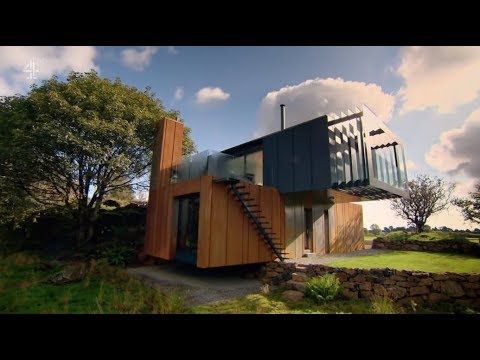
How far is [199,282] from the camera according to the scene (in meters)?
13.6

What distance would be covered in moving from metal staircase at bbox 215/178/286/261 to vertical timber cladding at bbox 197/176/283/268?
225 millimetres

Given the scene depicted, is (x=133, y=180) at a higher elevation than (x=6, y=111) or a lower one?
lower

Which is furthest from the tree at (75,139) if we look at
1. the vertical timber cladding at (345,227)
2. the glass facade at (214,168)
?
the vertical timber cladding at (345,227)

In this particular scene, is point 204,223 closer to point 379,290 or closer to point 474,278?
point 379,290

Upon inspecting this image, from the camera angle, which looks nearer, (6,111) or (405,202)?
(6,111)

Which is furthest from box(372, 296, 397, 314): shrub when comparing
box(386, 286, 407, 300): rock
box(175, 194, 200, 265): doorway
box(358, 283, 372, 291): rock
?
box(175, 194, 200, 265): doorway

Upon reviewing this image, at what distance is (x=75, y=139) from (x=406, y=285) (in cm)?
1831

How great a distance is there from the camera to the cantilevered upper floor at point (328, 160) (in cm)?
1368

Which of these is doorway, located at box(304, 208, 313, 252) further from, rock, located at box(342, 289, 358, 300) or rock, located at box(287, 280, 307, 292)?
rock, located at box(342, 289, 358, 300)

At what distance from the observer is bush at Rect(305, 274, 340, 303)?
31.3 ft
